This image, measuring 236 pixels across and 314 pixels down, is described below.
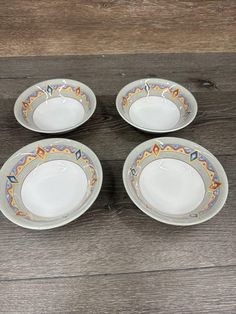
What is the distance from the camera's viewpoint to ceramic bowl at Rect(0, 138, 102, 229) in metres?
0.51

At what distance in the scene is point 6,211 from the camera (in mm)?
493

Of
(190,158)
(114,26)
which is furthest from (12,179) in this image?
(114,26)

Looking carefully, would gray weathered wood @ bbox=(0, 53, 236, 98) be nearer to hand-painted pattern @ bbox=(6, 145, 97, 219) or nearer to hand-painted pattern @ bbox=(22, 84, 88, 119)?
hand-painted pattern @ bbox=(22, 84, 88, 119)

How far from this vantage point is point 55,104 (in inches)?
29.7

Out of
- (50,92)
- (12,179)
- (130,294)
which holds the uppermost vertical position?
(50,92)

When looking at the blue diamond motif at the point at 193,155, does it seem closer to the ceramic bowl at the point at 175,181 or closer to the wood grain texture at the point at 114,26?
the ceramic bowl at the point at 175,181

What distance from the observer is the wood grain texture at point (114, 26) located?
38.6 inches

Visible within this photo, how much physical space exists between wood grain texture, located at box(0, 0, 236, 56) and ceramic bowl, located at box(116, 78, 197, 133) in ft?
1.26

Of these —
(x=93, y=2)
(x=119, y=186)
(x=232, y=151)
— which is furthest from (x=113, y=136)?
(x=93, y=2)

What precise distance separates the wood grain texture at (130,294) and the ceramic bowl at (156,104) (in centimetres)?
36

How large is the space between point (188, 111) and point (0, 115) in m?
0.50

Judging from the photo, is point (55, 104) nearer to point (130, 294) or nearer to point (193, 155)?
point (193, 155)

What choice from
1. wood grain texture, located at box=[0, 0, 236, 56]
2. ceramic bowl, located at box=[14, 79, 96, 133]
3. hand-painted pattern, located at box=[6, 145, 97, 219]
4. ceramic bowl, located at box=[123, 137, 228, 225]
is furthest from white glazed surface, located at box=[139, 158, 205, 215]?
wood grain texture, located at box=[0, 0, 236, 56]

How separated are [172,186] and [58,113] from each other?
1.18ft
